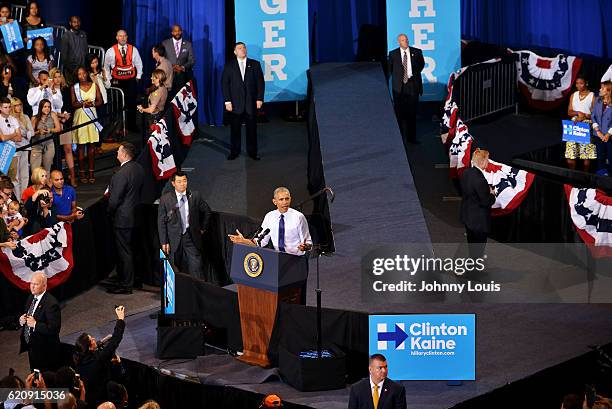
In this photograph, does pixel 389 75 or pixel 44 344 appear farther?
pixel 389 75

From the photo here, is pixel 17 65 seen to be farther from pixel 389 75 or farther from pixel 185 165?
pixel 389 75

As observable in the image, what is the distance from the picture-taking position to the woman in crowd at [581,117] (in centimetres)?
1784

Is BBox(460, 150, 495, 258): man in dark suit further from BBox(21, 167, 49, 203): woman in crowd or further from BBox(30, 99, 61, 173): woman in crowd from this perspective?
BBox(30, 99, 61, 173): woman in crowd

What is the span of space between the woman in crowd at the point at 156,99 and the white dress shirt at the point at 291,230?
17.3 ft

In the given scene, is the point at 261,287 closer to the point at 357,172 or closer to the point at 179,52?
the point at 357,172

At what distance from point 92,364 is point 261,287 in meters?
2.13

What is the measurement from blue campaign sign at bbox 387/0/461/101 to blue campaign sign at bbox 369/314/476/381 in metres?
9.13

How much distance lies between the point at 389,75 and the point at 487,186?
657cm

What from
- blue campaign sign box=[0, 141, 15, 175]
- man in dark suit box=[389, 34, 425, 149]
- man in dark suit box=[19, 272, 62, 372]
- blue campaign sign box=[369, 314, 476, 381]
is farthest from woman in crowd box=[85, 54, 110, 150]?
blue campaign sign box=[369, 314, 476, 381]

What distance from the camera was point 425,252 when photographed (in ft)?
49.3

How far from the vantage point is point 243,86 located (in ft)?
61.9

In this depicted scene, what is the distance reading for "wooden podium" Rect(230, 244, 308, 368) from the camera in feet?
41.6

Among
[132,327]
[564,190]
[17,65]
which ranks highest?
[17,65]

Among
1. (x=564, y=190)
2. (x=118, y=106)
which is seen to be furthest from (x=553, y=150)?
(x=118, y=106)
